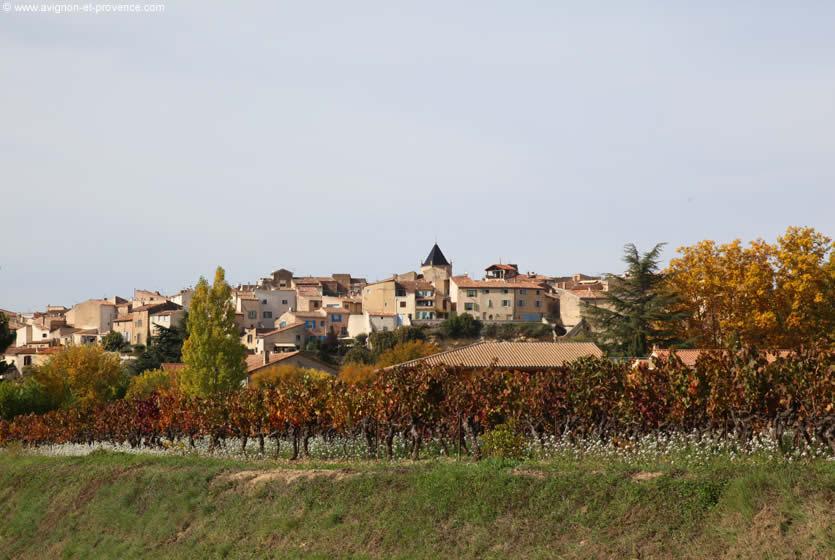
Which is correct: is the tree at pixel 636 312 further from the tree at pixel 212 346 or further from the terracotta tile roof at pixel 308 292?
the terracotta tile roof at pixel 308 292

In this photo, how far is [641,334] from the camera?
56219 mm

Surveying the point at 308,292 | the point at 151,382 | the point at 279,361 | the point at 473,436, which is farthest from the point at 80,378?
the point at 308,292

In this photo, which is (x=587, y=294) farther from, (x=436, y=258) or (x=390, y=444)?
(x=390, y=444)

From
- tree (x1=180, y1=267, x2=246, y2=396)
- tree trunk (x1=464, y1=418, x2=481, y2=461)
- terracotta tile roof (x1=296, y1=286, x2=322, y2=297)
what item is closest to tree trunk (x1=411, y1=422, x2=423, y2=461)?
tree trunk (x1=464, y1=418, x2=481, y2=461)

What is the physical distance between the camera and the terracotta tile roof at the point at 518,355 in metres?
49.7

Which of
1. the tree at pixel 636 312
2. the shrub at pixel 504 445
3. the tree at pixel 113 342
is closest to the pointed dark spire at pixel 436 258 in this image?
the tree at pixel 113 342

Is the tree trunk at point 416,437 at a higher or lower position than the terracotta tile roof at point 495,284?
lower

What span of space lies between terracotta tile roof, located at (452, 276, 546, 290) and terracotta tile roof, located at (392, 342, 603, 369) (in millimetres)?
59882

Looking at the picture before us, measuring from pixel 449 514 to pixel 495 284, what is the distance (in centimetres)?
10081

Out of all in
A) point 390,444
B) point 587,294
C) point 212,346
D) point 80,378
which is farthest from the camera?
point 587,294

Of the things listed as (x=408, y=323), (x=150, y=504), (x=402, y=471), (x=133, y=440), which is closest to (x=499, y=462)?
(x=402, y=471)

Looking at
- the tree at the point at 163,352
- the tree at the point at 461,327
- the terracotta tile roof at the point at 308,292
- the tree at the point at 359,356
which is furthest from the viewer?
the terracotta tile roof at the point at 308,292

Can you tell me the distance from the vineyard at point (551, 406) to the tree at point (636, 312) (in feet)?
89.3

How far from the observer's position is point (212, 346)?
4925 centimetres
